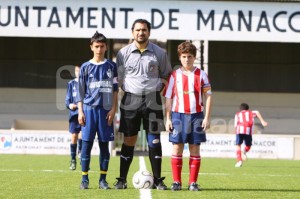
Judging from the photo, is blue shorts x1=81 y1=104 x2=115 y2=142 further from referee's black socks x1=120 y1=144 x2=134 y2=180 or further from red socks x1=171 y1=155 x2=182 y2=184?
red socks x1=171 y1=155 x2=182 y2=184

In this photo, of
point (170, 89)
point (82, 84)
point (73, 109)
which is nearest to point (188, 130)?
point (170, 89)

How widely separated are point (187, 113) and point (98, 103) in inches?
43.0

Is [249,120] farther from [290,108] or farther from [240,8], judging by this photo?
[290,108]

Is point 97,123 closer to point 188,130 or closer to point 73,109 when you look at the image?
point 188,130

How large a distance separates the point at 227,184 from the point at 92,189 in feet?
7.76

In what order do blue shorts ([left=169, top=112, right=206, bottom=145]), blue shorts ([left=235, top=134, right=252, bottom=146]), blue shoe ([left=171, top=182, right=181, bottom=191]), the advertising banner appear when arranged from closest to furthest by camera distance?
blue shoe ([left=171, top=182, right=181, bottom=191])
blue shorts ([left=169, top=112, right=206, bottom=145])
blue shorts ([left=235, top=134, right=252, bottom=146])
the advertising banner

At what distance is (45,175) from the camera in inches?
502

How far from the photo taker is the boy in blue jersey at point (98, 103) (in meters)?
9.64

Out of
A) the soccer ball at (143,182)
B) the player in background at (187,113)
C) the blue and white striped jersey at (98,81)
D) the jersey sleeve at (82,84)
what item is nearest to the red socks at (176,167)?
the player in background at (187,113)

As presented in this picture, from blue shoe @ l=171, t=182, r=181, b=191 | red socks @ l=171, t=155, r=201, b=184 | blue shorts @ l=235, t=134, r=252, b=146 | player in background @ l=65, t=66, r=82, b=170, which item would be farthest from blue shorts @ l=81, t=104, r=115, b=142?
blue shorts @ l=235, t=134, r=252, b=146

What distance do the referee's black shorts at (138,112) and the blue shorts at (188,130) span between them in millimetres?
218

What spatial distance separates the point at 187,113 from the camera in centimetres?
966

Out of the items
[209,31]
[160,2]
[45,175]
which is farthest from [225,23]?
[45,175]

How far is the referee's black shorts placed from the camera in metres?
9.73
